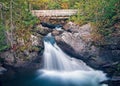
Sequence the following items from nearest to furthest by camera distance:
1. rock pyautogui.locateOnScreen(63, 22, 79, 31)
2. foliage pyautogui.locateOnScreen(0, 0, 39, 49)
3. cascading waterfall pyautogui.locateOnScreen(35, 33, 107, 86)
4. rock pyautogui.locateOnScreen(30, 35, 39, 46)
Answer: cascading waterfall pyautogui.locateOnScreen(35, 33, 107, 86)
rock pyautogui.locateOnScreen(30, 35, 39, 46)
foliage pyautogui.locateOnScreen(0, 0, 39, 49)
rock pyautogui.locateOnScreen(63, 22, 79, 31)

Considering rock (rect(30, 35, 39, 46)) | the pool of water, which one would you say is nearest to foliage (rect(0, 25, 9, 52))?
rock (rect(30, 35, 39, 46))

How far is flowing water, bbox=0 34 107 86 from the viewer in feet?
86.2

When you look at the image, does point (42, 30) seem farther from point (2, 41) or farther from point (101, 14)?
point (101, 14)

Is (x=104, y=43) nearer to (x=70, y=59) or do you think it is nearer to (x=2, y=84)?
(x=70, y=59)

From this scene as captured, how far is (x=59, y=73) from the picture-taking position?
28328mm

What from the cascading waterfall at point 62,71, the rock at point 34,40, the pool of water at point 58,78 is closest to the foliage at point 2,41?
the rock at point 34,40

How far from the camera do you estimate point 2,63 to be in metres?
29.7

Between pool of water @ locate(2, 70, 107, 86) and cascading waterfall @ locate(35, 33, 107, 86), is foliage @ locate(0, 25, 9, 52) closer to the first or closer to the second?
pool of water @ locate(2, 70, 107, 86)

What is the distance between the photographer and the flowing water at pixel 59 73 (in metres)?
26.3

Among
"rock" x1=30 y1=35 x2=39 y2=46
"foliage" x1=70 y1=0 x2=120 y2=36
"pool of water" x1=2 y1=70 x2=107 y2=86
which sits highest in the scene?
"foliage" x1=70 y1=0 x2=120 y2=36

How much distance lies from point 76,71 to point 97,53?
2674 millimetres

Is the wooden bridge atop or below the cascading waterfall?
atop

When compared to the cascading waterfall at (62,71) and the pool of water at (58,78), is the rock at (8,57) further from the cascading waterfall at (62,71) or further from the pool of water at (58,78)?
the cascading waterfall at (62,71)

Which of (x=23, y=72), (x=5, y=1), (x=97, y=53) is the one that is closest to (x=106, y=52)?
(x=97, y=53)
